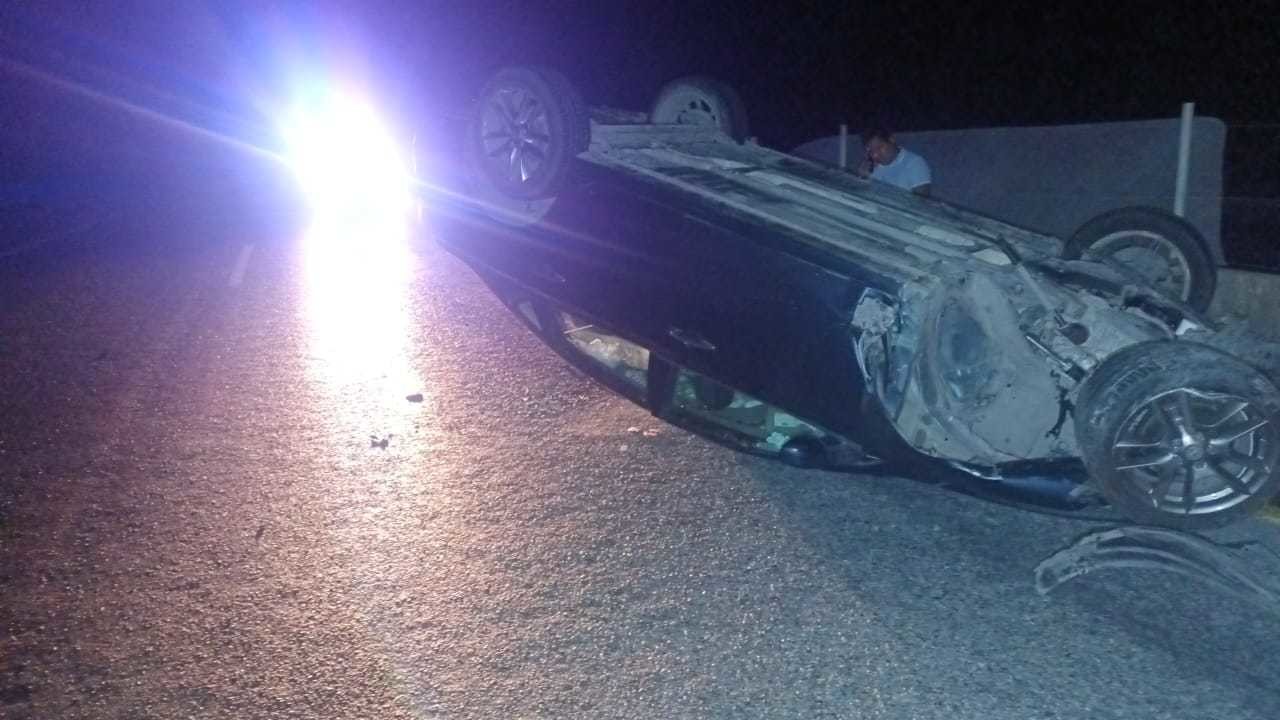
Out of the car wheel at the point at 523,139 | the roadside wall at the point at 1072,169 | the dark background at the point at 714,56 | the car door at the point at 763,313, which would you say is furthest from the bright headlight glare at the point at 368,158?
the roadside wall at the point at 1072,169

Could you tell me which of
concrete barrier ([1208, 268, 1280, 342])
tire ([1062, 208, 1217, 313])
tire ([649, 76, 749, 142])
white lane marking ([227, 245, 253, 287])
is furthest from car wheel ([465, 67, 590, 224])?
white lane marking ([227, 245, 253, 287])

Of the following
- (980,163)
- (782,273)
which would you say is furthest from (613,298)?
(980,163)

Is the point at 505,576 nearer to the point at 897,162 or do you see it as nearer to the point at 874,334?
the point at 874,334

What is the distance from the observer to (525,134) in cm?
536

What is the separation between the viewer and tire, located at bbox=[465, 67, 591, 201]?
512 centimetres

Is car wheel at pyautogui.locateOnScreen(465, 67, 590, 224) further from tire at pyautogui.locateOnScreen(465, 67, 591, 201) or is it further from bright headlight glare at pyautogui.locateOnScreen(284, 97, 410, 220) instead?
bright headlight glare at pyautogui.locateOnScreen(284, 97, 410, 220)

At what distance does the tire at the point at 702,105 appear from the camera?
6539mm

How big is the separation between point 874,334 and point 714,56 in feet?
79.4

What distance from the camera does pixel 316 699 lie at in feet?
10.7

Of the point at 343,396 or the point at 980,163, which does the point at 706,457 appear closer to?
the point at 343,396

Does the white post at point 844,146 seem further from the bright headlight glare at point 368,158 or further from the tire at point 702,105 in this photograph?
the bright headlight glare at point 368,158

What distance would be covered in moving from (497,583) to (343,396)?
8.53 ft

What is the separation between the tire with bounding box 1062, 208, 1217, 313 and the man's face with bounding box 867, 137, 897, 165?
7.56ft

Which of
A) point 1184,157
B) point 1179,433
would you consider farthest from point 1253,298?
point 1179,433
